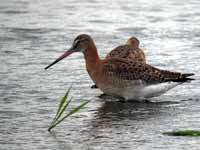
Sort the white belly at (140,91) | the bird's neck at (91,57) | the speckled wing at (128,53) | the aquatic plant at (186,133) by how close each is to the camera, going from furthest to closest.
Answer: the speckled wing at (128,53) < the bird's neck at (91,57) < the white belly at (140,91) < the aquatic plant at (186,133)

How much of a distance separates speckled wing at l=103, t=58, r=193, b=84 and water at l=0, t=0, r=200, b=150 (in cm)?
29

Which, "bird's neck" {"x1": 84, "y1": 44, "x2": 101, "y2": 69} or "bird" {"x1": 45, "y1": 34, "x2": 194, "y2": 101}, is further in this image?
"bird's neck" {"x1": 84, "y1": 44, "x2": 101, "y2": 69}

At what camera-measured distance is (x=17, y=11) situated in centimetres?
2005

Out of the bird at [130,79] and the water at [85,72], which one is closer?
the water at [85,72]

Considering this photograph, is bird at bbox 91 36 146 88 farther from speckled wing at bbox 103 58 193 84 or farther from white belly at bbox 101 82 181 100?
white belly at bbox 101 82 181 100

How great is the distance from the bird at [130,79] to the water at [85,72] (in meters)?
0.18

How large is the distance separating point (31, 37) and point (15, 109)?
5.50 metres

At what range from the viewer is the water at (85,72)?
34.6ft

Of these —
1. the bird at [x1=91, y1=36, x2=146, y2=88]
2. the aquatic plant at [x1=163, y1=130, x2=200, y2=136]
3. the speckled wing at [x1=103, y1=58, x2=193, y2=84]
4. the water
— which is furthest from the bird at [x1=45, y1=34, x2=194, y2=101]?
the aquatic plant at [x1=163, y1=130, x2=200, y2=136]

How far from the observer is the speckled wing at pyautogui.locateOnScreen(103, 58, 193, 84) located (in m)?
13.0

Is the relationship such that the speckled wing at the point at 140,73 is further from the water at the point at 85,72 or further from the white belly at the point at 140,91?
the water at the point at 85,72

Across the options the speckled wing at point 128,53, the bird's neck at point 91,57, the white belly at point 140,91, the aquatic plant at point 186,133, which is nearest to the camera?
the aquatic plant at point 186,133

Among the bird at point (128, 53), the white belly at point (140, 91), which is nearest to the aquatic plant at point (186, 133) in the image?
the white belly at point (140, 91)

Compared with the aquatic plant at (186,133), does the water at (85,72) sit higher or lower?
lower
